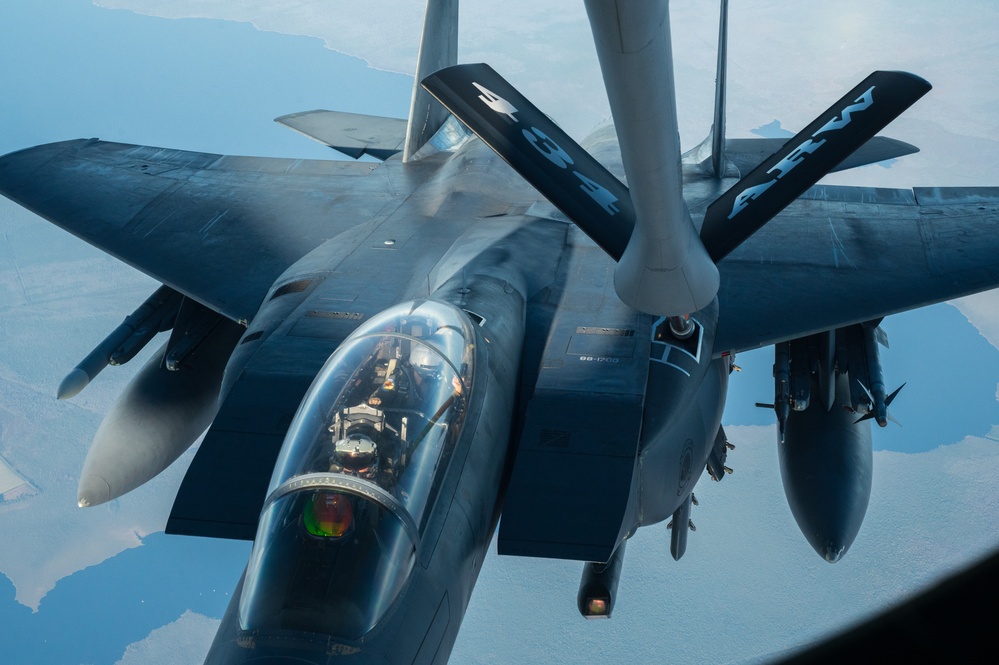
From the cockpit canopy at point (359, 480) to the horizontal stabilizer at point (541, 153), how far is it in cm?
116

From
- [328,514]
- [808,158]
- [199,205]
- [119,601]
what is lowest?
[119,601]

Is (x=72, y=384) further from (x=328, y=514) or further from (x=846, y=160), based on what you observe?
(x=846, y=160)

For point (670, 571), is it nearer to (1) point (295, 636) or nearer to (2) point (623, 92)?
(1) point (295, 636)

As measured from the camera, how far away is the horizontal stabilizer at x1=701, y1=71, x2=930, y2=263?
5.53 metres

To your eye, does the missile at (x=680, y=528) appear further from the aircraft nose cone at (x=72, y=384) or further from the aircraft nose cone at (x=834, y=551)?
the aircraft nose cone at (x=72, y=384)

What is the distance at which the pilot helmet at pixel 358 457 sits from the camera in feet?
14.9

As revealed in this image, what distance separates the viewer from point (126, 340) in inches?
376

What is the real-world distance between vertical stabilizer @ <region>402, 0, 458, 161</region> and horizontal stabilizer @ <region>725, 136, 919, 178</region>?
155 inches

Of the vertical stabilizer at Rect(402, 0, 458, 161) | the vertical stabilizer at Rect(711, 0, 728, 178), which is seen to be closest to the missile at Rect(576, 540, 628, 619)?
the vertical stabilizer at Rect(711, 0, 728, 178)

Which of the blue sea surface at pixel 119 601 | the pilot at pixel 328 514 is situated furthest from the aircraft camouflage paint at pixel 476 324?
the blue sea surface at pixel 119 601

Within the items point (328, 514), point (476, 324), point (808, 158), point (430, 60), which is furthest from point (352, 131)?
point (328, 514)

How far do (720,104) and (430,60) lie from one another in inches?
150

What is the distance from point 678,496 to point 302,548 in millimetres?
3344

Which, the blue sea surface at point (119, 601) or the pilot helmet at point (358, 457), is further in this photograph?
the blue sea surface at point (119, 601)
